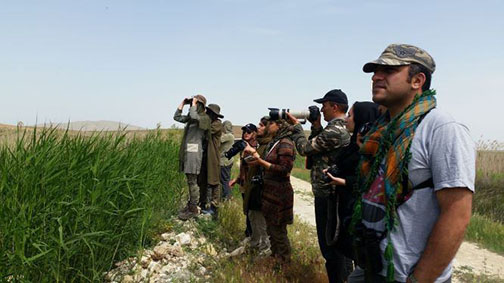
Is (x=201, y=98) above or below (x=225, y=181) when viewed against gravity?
above

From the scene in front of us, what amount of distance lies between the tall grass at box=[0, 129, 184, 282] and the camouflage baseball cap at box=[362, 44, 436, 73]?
93.7 inches

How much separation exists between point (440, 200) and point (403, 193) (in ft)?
0.51

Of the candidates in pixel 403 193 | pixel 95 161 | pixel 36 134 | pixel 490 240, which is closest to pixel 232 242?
pixel 95 161

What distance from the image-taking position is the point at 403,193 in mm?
1645

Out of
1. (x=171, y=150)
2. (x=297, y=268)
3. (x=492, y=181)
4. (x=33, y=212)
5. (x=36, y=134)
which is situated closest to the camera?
(x=33, y=212)

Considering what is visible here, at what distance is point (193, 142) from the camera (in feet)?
19.9

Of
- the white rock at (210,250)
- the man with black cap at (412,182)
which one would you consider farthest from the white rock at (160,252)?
the man with black cap at (412,182)

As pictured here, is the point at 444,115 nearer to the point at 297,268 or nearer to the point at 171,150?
the point at 297,268

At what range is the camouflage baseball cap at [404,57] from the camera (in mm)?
1755

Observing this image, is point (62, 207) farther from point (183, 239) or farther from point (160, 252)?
point (183, 239)

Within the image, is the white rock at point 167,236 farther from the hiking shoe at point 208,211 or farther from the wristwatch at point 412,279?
the wristwatch at point 412,279

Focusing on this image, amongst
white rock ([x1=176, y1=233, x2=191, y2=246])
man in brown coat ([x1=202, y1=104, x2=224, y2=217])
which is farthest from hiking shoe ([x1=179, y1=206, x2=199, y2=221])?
white rock ([x1=176, y1=233, x2=191, y2=246])

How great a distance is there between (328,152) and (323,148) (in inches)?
4.7

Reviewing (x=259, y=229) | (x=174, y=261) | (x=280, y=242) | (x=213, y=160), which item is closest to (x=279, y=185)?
(x=280, y=242)
